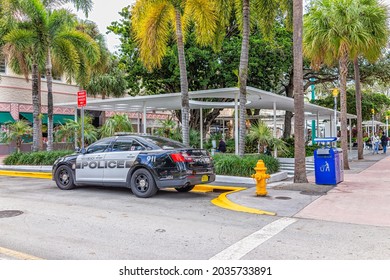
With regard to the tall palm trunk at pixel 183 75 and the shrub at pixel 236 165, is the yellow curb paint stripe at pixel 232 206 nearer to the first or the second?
the shrub at pixel 236 165

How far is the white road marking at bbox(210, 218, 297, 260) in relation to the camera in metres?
5.02

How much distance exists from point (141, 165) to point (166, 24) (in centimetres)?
685

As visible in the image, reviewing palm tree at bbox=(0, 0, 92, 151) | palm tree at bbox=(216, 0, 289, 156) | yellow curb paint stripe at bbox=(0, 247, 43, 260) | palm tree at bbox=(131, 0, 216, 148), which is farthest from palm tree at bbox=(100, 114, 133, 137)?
yellow curb paint stripe at bbox=(0, 247, 43, 260)

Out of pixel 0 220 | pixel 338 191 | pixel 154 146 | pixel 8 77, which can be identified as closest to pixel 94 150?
pixel 154 146

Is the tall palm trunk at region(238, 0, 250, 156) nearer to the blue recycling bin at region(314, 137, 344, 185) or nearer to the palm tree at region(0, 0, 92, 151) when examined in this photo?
the blue recycling bin at region(314, 137, 344, 185)

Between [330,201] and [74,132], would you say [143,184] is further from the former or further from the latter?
[74,132]

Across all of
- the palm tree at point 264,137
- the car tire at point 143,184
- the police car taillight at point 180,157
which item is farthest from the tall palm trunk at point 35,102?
the police car taillight at point 180,157

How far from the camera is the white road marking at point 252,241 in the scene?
5.02 m

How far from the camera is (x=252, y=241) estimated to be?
18.8ft

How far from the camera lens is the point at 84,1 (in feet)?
59.9

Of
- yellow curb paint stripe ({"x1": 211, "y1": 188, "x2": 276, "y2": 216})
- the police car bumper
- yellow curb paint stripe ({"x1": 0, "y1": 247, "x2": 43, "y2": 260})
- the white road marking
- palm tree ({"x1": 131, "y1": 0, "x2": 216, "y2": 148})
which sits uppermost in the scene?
palm tree ({"x1": 131, "y1": 0, "x2": 216, "y2": 148})

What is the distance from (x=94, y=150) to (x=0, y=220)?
3.78m

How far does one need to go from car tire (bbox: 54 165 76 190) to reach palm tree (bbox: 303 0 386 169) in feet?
A: 36.3

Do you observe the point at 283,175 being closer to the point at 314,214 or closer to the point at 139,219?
the point at 314,214
